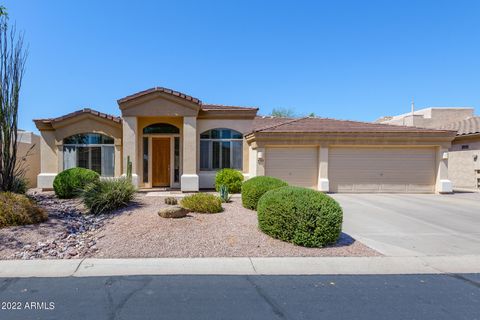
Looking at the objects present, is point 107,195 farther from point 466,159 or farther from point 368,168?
point 466,159

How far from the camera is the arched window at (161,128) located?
47.7 ft

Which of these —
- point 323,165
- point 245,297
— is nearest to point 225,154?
point 323,165

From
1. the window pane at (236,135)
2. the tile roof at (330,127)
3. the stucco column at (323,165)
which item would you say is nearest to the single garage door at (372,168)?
the stucco column at (323,165)

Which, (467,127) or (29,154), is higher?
(467,127)

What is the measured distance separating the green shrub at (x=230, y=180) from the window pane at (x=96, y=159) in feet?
22.0

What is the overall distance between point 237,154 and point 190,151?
8.99ft

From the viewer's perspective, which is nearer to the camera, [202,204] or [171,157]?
[202,204]

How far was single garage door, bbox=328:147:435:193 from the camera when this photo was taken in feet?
46.4

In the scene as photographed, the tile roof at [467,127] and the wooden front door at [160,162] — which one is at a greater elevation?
Result: the tile roof at [467,127]

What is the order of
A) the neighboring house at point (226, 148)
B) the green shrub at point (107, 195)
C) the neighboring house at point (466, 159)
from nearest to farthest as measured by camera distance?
the green shrub at point (107, 195), the neighboring house at point (226, 148), the neighboring house at point (466, 159)

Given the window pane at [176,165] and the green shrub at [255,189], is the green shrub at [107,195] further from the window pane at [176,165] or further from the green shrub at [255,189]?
the window pane at [176,165]

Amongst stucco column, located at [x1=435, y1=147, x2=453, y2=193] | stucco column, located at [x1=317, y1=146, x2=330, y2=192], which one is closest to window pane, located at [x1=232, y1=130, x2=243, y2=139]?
stucco column, located at [x1=317, y1=146, x2=330, y2=192]

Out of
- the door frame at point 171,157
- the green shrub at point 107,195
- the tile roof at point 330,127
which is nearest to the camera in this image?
the green shrub at point 107,195

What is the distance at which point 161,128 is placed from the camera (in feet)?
47.9
